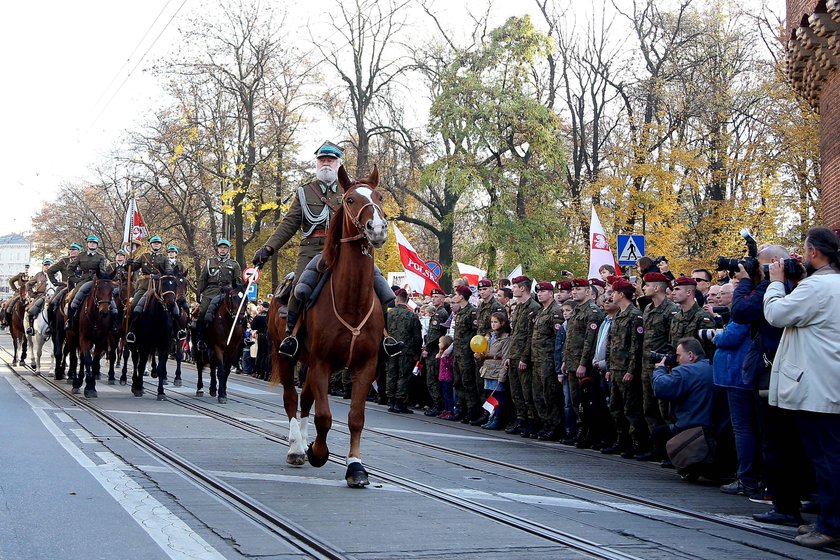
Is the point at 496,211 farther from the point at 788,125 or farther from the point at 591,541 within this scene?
the point at 591,541

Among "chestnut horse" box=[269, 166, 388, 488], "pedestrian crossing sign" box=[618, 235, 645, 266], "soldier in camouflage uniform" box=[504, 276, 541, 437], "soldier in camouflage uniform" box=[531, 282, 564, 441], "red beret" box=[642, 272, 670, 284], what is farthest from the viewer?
"pedestrian crossing sign" box=[618, 235, 645, 266]

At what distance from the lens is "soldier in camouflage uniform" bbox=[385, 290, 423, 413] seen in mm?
19359

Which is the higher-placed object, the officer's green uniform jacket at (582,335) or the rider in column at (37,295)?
the rider in column at (37,295)

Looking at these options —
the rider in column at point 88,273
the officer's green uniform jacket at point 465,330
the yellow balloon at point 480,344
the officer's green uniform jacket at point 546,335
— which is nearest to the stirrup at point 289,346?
the officer's green uniform jacket at point 546,335

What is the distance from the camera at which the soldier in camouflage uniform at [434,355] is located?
1881 centimetres

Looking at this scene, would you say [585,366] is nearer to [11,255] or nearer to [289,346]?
[289,346]

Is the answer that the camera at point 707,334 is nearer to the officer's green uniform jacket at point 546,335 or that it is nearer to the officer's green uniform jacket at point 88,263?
the officer's green uniform jacket at point 546,335

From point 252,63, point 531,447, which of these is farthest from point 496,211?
point 531,447

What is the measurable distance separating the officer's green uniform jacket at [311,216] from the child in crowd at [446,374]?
A: 754 centimetres

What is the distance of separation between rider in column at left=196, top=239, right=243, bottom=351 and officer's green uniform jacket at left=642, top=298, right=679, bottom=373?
9.04 meters

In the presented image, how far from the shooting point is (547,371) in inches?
595

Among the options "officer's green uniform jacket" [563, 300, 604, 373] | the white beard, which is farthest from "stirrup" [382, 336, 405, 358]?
"officer's green uniform jacket" [563, 300, 604, 373]

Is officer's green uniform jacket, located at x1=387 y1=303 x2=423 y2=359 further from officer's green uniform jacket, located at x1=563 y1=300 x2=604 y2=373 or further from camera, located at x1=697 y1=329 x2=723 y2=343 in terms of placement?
camera, located at x1=697 y1=329 x2=723 y2=343

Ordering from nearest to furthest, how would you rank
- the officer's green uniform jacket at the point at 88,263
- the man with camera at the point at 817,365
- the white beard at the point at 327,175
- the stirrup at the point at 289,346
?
the man with camera at the point at 817,365, the stirrup at the point at 289,346, the white beard at the point at 327,175, the officer's green uniform jacket at the point at 88,263
